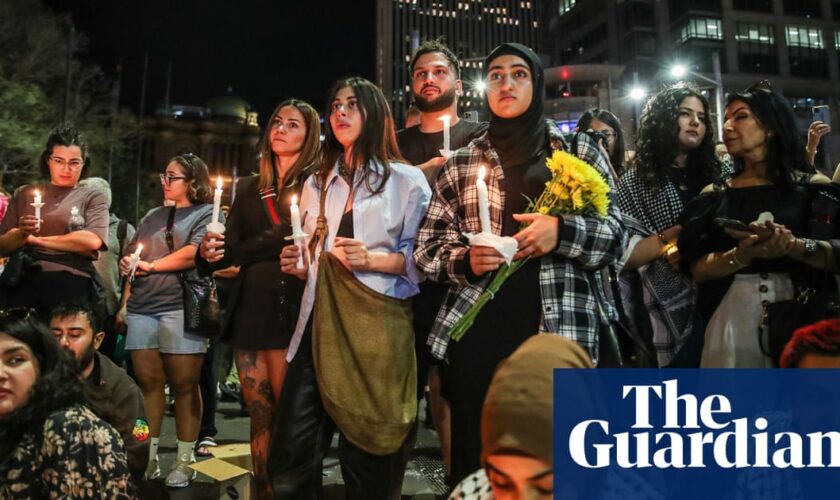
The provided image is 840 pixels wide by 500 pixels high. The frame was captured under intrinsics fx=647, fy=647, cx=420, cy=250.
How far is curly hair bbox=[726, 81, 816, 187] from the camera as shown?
10.0ft

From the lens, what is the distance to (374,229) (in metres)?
2.93

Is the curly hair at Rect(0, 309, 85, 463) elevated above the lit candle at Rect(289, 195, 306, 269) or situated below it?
below

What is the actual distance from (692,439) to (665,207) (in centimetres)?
160

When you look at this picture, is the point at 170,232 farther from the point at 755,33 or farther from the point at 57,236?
the point at 755,33

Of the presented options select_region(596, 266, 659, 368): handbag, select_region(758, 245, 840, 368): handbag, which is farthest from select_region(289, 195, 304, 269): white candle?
select_region(758, 245, 840, 368): handbag

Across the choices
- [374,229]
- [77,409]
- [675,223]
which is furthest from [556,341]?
[77,409]

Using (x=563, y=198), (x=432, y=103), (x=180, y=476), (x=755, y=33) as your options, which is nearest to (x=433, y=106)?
(x=432, y=103)

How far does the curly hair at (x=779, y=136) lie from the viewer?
3.05 metres

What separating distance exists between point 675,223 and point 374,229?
5.45ft

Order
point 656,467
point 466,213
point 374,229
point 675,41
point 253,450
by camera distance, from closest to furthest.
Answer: point 656,467, point 466,213, point 374,229, point 253,450, point 675,41

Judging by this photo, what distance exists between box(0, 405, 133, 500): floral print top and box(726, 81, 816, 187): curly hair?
10.6ft

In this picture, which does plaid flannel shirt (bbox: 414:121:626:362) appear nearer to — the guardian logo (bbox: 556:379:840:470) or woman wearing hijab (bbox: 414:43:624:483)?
woman wearing hijab (bbox: 414:43:624:483)

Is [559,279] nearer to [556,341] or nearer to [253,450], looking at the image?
[556,341]

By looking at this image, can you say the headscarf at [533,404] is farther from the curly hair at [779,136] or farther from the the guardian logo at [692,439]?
the curly hair at [779,136]
